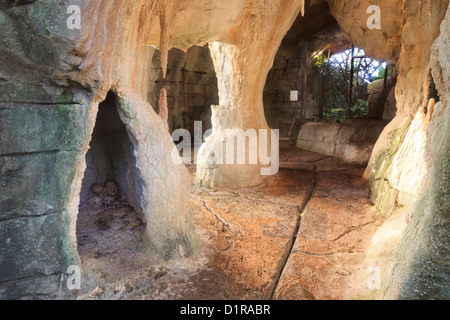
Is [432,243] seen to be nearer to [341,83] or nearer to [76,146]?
[76,146]

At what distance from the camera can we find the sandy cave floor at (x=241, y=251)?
8.52 ft

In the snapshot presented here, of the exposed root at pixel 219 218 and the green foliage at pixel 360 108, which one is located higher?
the green foliage at pixel 360 108

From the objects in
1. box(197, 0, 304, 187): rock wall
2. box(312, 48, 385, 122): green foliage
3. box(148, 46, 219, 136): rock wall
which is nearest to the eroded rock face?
box(197, 0, 304, 187): rock wall

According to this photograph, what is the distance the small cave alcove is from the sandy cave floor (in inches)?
0.5

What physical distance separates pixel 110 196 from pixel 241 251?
1.58 meters

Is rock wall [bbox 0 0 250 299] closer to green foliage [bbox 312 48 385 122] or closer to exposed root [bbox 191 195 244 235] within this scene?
exposed root [bbox 191 195 244 235]

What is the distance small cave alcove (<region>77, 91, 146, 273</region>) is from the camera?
3.02 metres

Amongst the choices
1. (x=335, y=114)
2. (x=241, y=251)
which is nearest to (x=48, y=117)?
(x=241, y=251)

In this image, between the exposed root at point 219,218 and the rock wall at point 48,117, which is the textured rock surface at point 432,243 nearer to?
the exposed root at point 219,218

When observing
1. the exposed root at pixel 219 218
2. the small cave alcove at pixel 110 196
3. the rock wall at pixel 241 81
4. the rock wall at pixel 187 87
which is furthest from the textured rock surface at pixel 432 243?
the rock wall at pixel 187 87

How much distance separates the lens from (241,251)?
335cm

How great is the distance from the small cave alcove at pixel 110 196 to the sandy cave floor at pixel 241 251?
0.01 metres
